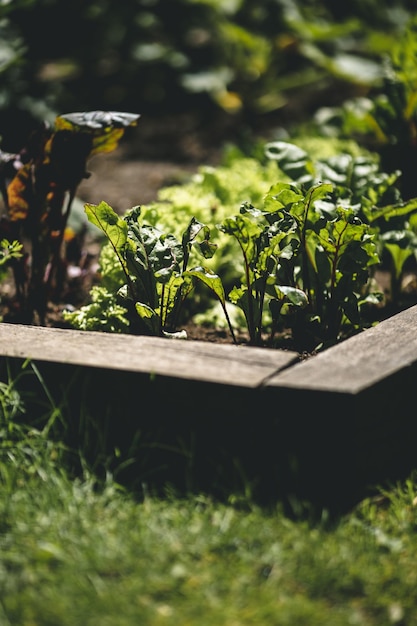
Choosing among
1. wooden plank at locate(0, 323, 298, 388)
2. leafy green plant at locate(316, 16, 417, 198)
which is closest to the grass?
wooden plank at locate(0, 323, 298, 388)

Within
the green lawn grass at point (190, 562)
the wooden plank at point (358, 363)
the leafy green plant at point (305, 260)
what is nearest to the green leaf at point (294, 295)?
the leafy green plant at point (305, 260)

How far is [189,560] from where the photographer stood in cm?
208

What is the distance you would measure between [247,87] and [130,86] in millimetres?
902

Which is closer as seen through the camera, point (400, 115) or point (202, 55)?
Answer: point (400, 115)

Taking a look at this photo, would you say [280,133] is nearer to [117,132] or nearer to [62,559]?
[117,132]

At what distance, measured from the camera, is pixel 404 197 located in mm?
3906

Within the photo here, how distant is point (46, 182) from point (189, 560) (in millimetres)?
1569

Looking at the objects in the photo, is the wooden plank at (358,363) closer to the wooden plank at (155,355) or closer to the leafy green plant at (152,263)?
the wooden plank at (155,355)

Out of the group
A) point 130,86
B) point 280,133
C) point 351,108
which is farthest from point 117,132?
point 130,86

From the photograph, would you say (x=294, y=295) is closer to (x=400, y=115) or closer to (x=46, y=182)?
(x=46, y=182)

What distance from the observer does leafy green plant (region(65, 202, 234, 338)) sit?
110 inches

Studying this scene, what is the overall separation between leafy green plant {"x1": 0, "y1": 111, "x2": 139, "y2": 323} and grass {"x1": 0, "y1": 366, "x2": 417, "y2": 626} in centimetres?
104

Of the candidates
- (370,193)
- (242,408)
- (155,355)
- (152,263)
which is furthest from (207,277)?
(370,193)

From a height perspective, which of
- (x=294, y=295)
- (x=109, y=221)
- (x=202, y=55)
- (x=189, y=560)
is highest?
(x=109, y=221)
